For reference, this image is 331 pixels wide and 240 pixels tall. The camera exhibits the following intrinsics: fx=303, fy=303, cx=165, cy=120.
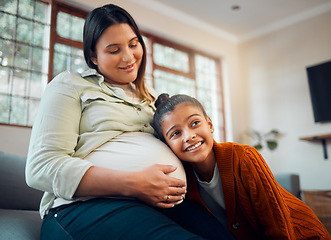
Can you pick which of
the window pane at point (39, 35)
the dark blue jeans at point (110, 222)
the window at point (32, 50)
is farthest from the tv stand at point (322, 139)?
the dark blue jeans at point (110, 222)

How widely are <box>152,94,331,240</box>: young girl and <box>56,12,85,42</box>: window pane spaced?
2866mm

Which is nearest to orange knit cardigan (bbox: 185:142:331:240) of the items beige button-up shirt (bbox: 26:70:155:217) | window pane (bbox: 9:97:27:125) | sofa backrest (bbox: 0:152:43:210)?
beige button-up shirt (bbox: 26:70:155:217)

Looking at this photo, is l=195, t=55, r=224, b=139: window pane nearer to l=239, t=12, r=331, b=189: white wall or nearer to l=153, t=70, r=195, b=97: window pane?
l=153, t=70, r=195, b=97: window pane

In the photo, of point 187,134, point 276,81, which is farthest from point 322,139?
point 187,134

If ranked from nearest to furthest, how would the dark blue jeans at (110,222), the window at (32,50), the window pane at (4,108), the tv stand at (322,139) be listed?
the dark blue jeans at (110,222)
the window pane at (4,108)
the window at (32,50)
the tv stand at (322,139)

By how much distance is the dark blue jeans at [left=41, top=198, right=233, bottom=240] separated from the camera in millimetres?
695

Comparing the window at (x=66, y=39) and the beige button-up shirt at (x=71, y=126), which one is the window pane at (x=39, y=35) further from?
the beige button-up shirt at (x=71, y=126)

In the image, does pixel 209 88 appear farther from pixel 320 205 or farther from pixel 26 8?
pixel 26 8

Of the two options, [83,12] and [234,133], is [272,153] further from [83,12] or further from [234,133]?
[83,12]

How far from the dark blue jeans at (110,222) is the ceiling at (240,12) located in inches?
150

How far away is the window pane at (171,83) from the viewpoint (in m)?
4.43

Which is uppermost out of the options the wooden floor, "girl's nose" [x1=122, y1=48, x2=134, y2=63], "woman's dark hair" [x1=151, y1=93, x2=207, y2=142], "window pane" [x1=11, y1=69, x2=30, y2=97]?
"window pane" [x1=11, y1=69, x2=30, y2=97]

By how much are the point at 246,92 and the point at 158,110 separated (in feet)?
15.5

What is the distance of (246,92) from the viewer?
5.54 meters
